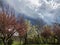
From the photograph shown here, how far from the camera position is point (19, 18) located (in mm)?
21375

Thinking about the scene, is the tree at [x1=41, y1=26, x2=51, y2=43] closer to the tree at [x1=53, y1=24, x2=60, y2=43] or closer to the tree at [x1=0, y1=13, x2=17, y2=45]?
the tree at [x1=53, y1=24, x2=60, y2=43]

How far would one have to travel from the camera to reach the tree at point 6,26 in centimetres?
1841

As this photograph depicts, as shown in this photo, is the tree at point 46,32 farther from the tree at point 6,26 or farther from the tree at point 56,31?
the tree at point 6,26

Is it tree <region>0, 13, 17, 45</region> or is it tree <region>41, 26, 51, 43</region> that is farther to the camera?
tree <region>41, 26, 51, 43</region>

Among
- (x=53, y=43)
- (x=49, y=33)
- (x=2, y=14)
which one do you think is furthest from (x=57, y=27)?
(x=2, y=14)

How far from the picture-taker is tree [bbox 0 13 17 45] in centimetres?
1841

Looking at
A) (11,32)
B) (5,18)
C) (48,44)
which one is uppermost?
(5,18)

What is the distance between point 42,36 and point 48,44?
8.79 feet

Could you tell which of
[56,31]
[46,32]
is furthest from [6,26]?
[56,31]

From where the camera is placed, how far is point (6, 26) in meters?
18.8

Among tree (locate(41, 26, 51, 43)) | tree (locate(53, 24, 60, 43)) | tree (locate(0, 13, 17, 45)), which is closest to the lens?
tree (locate(0, 13, 17, 45))

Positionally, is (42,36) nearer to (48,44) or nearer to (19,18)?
(48,44)

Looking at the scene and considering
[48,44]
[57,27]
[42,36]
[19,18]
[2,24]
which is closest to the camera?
[2,24]

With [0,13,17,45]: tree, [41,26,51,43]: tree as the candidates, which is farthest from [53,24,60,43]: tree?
[0,13,17,45]: tree
